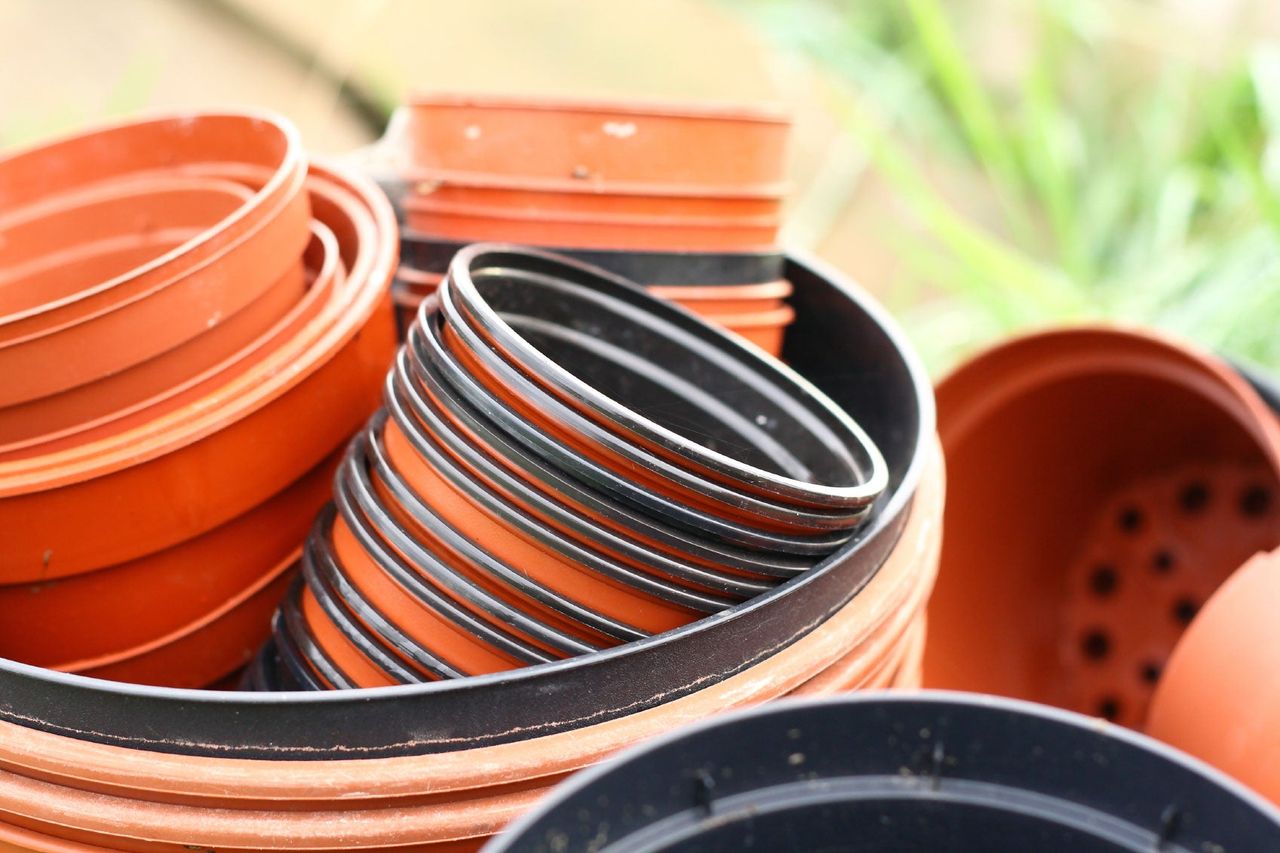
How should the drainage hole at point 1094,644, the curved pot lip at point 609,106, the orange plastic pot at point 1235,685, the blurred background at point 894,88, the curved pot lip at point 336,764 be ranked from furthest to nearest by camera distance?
1. the blurred background at point 894,88
2. the drainage hole at point 1094,644
3. the curved pot lip at point 609,106
4. the orange plastic pot at point 1235,685
5. the curved pot lip at point 336,764

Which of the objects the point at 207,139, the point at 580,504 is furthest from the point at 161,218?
the point at 580,504

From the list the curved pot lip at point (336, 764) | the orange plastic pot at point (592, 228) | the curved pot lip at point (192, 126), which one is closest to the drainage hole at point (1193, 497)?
the orange plastic pot at point (592, 228)

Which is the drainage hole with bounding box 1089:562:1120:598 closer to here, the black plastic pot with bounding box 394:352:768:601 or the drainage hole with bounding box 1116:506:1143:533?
the drainage hole with bounding box 1116:506:1143:533

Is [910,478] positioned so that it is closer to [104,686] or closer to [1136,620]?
[104,686]

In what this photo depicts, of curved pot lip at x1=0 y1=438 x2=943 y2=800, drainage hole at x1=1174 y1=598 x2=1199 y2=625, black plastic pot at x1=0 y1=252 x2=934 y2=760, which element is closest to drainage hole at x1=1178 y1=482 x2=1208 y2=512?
drainage hole at x1=1174 y1=598 x2=1199 y2=625

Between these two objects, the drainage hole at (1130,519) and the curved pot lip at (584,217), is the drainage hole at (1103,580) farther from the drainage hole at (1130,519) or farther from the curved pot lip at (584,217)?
the curved pot lip at (584,217)

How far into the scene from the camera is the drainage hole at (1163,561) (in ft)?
5.47

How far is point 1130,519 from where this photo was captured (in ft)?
5.72

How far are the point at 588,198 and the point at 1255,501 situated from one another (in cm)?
A: 112

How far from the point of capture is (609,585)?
86 centimetres

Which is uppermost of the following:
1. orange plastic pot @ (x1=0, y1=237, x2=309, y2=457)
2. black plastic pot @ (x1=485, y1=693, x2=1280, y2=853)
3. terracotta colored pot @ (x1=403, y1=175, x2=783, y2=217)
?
terracotta colored pot @ (x1=403, y1=175, x2=783, y2=217)

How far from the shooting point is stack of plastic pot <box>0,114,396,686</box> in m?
0.94

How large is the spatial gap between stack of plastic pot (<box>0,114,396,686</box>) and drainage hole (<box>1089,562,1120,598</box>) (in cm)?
121

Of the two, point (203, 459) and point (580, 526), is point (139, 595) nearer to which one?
point (203, 459)
